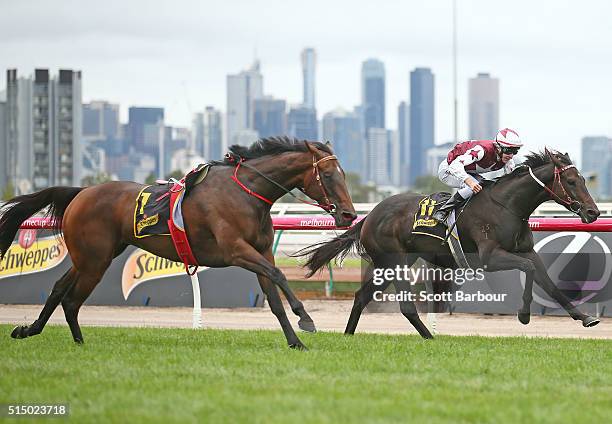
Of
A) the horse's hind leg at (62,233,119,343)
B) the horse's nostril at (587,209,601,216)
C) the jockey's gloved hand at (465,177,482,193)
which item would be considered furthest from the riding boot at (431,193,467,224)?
the horse's hind leg at (62,233,119,343)

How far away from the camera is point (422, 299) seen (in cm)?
1158

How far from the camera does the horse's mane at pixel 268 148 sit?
8.60 m

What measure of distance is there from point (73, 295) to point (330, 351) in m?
2.22

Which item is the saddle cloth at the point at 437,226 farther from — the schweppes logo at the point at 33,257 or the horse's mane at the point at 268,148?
the schweppes logo at the point at 33,257

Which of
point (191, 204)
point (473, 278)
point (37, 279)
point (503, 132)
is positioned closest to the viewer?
point (191, 204)

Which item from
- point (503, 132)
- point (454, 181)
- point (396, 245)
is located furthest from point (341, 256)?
point (503, 132)

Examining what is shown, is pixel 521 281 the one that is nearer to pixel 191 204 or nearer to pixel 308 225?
pixel 308 225

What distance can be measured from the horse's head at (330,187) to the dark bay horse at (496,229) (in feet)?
4.74

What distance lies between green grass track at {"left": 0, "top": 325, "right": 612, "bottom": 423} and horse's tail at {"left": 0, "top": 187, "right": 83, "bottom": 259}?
111cm

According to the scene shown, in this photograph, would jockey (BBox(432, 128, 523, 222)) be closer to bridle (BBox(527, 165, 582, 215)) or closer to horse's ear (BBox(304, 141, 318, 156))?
bridle (BBox(527, 165, 582, 215))

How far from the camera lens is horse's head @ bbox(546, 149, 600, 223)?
8977mm

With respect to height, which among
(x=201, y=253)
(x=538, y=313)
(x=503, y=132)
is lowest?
(x=538, y=313)

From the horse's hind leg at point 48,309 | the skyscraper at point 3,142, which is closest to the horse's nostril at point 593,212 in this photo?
the horse's hind leg at point 48,309

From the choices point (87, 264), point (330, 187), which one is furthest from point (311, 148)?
point (87, 264)
